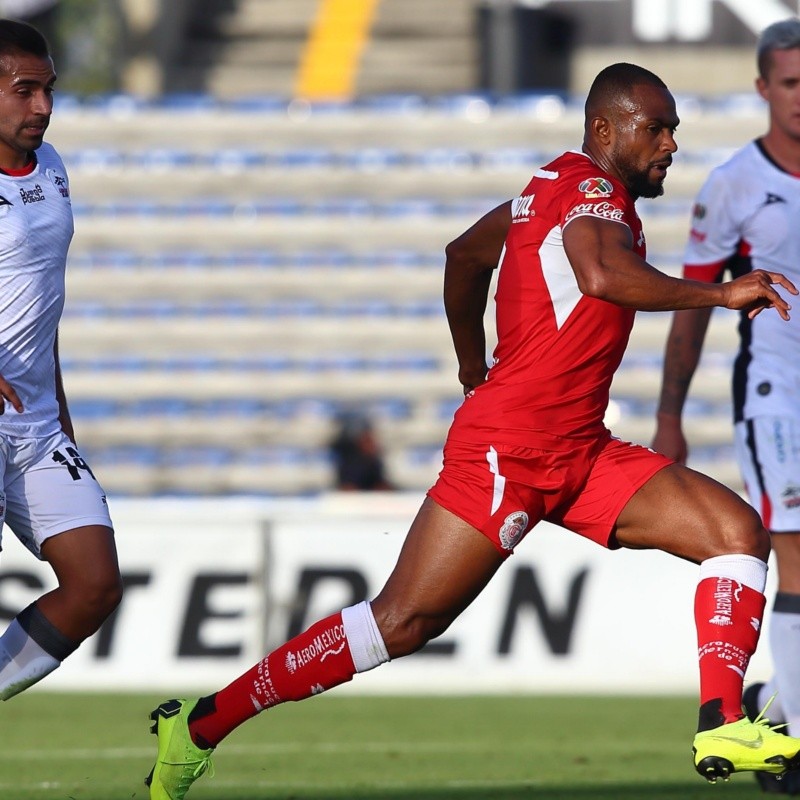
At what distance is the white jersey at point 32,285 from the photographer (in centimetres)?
529

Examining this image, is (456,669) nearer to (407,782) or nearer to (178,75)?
(407,782)

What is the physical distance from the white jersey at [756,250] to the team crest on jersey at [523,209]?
1.49 meters

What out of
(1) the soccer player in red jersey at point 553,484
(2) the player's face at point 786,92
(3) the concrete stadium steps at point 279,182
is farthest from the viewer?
(3) the concrete stadium steps at point 279,182

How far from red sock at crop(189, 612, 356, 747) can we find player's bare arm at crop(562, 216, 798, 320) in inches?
53.8

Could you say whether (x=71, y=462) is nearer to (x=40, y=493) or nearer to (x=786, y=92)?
(x=40, y=493)

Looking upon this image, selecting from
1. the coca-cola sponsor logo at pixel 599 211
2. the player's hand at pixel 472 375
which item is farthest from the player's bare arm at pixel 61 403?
the coca-cola sponsor logo at pixel 599 211

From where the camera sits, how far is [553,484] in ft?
16.5

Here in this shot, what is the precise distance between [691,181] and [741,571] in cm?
1294

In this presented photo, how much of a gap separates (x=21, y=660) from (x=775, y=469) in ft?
9.46

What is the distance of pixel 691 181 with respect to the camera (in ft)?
56.9

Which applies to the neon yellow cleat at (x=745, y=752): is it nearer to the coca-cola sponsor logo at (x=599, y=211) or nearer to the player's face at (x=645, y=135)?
the coca-cola sponsor logo at (x=599, y=211)

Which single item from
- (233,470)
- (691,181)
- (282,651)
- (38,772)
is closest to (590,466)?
(282,651)

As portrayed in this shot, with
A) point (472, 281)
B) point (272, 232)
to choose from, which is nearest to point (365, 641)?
point (472, 281)

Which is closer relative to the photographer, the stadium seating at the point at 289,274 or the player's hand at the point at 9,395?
the player's hand at the point at 9,395
